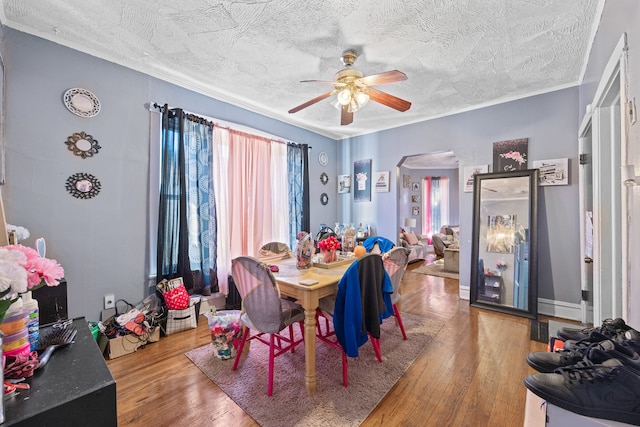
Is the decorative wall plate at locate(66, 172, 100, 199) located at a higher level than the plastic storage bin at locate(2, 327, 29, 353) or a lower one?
higher

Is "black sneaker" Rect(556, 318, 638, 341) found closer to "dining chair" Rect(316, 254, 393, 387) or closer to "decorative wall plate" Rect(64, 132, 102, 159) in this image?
"dining chair" Rect(316, 254, 393, 387)

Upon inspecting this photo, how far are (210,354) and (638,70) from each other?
10.3ft

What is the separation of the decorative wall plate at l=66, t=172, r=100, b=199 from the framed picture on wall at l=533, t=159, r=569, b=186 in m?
4.76

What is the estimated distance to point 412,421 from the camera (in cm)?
158

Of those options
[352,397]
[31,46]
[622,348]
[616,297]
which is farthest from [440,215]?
[31,46]

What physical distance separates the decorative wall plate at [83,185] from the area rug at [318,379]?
1.69m

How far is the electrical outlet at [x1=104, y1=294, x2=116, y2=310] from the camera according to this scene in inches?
97.7

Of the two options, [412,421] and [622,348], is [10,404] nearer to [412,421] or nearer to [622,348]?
[622,348]

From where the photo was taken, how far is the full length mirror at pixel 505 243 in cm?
314

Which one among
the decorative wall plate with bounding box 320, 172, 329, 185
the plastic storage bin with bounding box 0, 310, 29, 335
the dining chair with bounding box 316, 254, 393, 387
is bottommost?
the dining chair with bounding box 316, 254, 393, 387

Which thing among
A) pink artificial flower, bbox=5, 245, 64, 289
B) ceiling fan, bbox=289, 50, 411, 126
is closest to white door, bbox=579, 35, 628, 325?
ceiling fan, bbox=289, 50, 411, 126

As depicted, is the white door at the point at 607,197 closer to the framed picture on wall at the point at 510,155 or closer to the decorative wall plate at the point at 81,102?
the framed picture on wall at the point at 510,155

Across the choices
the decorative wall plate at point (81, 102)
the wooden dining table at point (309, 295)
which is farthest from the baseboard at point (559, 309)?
the decorative wall plate at point (81, 102)

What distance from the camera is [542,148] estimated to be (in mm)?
3189
